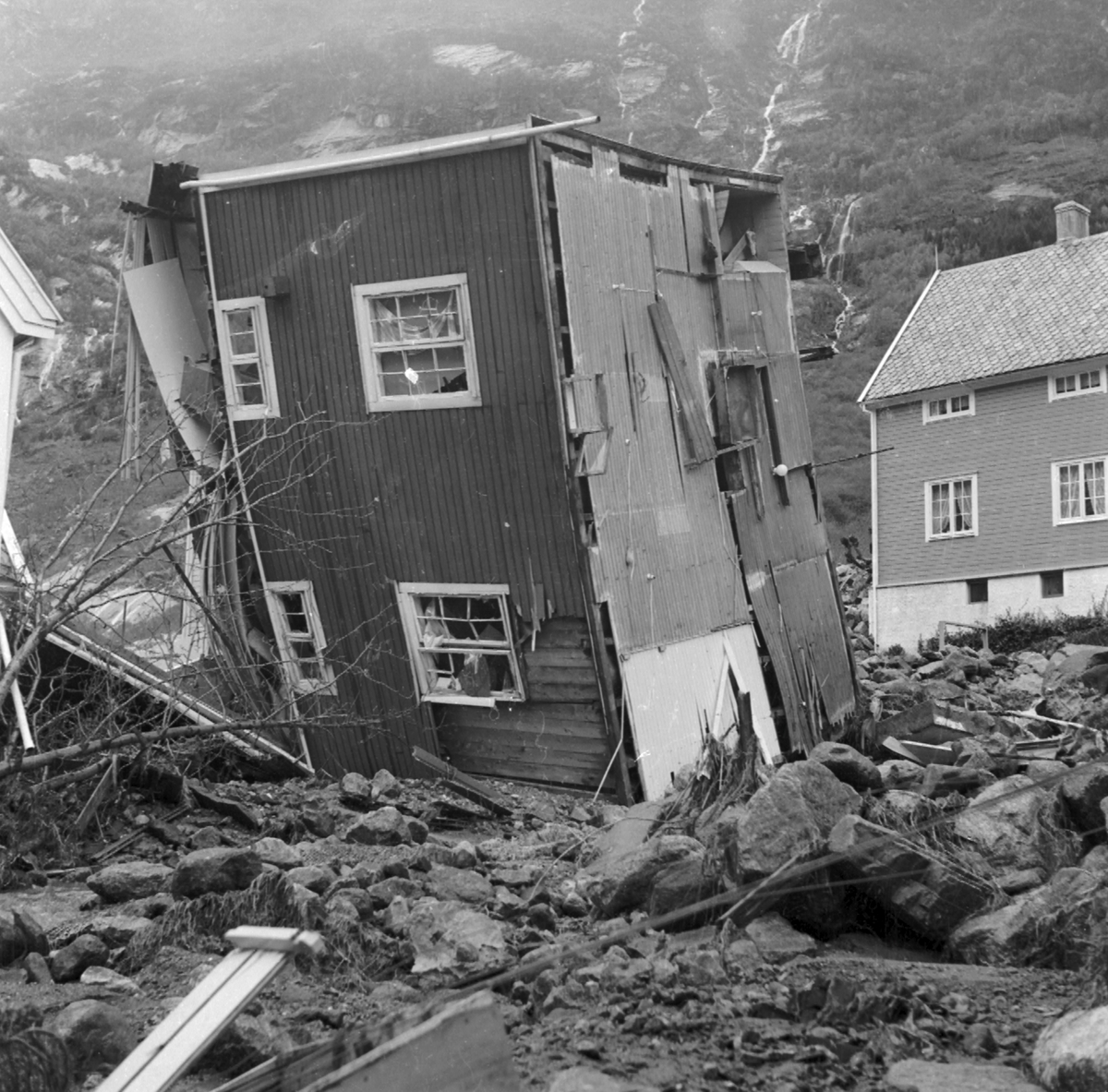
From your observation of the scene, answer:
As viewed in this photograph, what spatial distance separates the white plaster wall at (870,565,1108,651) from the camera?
93.4ft

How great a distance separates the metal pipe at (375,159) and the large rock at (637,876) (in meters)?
7.25

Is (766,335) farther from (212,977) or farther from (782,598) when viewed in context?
(212,977)

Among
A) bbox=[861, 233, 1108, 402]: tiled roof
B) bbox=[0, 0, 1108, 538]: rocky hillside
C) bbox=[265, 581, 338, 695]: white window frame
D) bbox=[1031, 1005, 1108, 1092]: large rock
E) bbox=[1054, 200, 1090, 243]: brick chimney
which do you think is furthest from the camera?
bbox=[0, 0, 1108, 538]: rocky hillside

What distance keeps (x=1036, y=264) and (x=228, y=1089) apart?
30.0 metres

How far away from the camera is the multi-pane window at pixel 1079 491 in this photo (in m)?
28.4

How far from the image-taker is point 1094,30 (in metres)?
93.2

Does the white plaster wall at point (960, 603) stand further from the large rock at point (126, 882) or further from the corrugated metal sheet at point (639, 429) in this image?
the large rock at point (126, 882)

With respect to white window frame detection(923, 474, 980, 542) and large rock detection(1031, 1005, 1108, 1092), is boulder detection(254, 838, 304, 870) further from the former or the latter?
white window frame detection(923, 474, 980, 542)

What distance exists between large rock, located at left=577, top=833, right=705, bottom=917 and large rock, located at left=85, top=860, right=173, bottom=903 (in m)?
2.86

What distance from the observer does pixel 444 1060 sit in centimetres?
511

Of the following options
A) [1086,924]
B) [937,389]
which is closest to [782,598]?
[1086,924]

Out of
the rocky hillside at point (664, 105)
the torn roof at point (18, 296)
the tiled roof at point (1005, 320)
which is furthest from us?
the rocky hillside at point (664, 105)

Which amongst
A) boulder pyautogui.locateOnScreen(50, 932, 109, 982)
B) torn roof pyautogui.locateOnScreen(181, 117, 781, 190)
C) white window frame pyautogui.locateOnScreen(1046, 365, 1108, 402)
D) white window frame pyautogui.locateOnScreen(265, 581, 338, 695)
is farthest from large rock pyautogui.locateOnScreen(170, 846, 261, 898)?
white window frame pyautogui.locateOnScreen(1046, 365, 1108, 402)

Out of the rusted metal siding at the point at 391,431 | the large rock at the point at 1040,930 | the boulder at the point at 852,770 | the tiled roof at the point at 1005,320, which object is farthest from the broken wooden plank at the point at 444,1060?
the tiled roof at the point at 1005,320
